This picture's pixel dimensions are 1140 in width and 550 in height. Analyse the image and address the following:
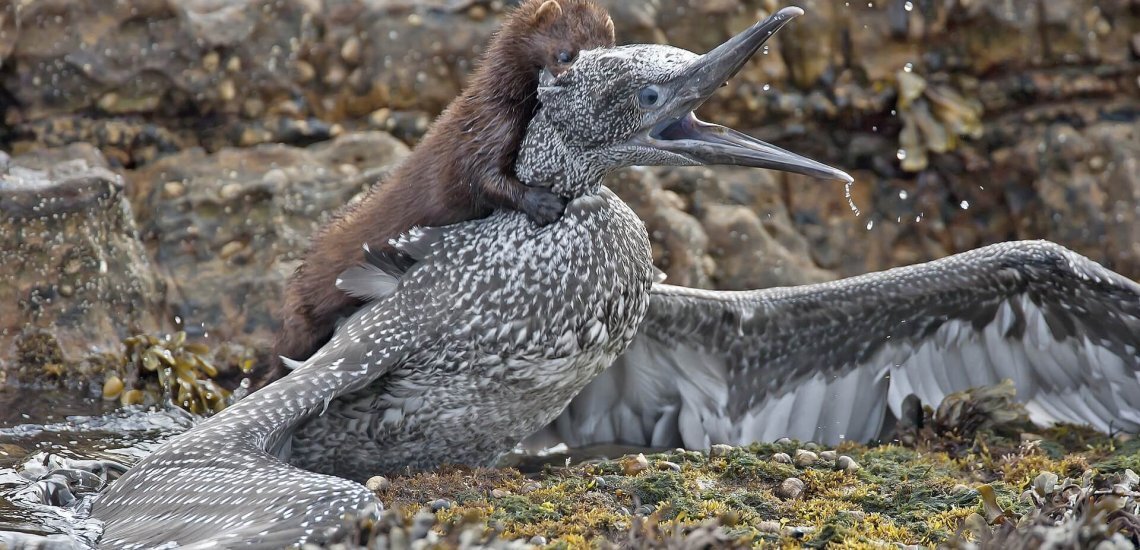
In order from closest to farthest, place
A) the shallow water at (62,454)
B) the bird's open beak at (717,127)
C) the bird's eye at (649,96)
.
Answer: the shallow water at (62,454)
the bird's open beak at (717,127)
the bird's eye at (649,96)

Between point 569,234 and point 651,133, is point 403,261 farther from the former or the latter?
point 651,133

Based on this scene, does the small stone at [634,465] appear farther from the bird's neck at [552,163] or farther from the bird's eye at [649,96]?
the bird's eye at [649,96]

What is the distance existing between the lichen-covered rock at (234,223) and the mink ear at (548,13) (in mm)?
3183

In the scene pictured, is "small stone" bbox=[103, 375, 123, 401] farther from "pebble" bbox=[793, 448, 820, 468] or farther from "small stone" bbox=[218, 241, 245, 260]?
"pebble" bbox=[793, 448, 820, 468]

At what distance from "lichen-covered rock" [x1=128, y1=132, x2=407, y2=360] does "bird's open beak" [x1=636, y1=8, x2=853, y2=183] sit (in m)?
3.47

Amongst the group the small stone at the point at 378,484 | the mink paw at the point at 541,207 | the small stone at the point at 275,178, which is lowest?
the small stone at the point at 378,484

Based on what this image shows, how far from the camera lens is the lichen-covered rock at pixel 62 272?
8000mm

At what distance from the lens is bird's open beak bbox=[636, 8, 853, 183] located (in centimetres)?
582

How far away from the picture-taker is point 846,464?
6457 mm

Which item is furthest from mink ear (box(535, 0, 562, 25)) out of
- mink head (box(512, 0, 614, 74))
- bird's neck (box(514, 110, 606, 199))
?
bird's neck (box(514, 110, 606, 199))

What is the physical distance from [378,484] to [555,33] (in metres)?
2.15

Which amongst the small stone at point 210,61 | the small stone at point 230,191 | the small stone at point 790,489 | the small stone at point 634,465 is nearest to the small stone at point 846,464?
the small stone at point 790,489

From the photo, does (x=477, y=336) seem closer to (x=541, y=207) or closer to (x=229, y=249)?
(x=541, y=207)

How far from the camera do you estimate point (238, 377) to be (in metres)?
8.66
